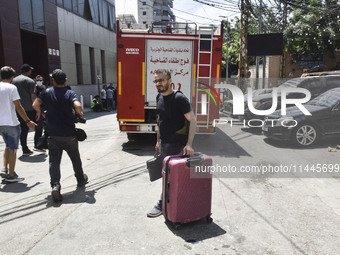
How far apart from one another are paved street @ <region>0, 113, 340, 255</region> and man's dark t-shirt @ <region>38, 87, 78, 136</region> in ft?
3.47

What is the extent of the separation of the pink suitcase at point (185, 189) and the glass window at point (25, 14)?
15.3 metres

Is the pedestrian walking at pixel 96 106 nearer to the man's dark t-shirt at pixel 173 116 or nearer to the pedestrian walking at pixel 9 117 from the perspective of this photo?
the pedestrian walking at pixel 9 117

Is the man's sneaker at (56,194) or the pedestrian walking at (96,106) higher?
the man's sneaker at (56,194)

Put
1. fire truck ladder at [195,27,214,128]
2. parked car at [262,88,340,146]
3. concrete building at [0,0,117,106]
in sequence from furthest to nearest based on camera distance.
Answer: concrete building at [0,0,117,106] → parked car at [262,88,340,146] → fire truck ladder at [195,27,214,128]

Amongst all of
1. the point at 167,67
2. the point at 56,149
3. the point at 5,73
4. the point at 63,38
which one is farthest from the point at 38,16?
the point at 56,149

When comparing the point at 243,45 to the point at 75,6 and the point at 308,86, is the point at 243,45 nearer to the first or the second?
the point at 308,86

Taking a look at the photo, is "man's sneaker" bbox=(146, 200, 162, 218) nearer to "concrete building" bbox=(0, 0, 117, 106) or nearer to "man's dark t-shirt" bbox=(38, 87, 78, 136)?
"man's dark t-shirt" bbox=(38, 87, 78, 136)

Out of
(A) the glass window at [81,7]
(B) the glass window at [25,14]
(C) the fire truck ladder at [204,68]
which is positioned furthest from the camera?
(A) the glass window at [81,7]

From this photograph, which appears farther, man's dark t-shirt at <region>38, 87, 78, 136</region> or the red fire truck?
the red fire truck

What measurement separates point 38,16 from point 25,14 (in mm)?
1348

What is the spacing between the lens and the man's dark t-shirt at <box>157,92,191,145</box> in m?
3.62

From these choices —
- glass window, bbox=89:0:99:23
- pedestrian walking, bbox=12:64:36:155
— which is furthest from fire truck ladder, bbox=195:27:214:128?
glass window, bbox=89:0:99:23

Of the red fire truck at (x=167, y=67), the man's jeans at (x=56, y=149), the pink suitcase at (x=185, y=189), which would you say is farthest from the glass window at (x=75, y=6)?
the pink suitcase at (x=185, y=189)

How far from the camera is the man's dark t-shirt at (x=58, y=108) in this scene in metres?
4.38
